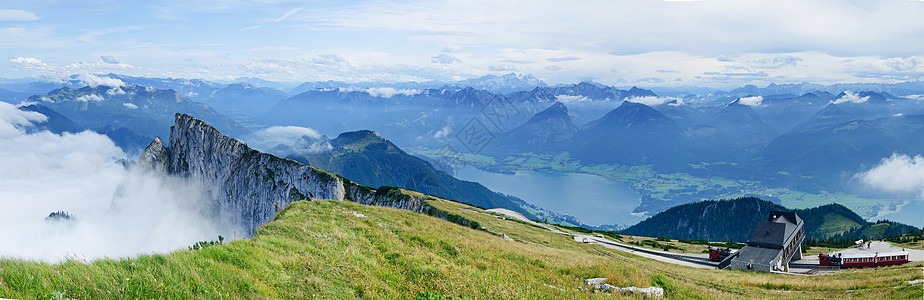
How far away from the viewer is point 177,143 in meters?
147

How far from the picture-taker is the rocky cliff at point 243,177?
10431 cm

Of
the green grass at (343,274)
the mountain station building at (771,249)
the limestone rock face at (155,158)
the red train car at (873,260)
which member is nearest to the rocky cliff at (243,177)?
the limestone rock face at (155,158)

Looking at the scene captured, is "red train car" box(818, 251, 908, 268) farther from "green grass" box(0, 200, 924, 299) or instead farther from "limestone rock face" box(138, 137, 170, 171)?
"limestone rock face" box(138, 137, 170, 171)

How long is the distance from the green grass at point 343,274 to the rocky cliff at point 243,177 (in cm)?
6477

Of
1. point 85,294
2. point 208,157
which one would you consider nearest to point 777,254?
point 85,294

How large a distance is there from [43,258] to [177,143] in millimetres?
166485

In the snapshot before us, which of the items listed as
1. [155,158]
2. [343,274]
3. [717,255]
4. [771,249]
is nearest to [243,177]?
[155,158]

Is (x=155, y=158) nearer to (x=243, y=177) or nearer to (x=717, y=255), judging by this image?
(x=243, y=177)

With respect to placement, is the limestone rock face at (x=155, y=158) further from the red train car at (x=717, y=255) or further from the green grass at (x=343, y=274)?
the red train car at (x=717, y=255)

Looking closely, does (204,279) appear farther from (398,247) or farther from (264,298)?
(398,247)

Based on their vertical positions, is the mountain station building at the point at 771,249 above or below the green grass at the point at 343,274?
below

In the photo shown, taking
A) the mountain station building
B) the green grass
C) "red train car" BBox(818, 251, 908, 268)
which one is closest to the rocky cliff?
the mountain station building

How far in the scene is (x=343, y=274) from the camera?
12586mm

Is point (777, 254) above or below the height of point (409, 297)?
below
